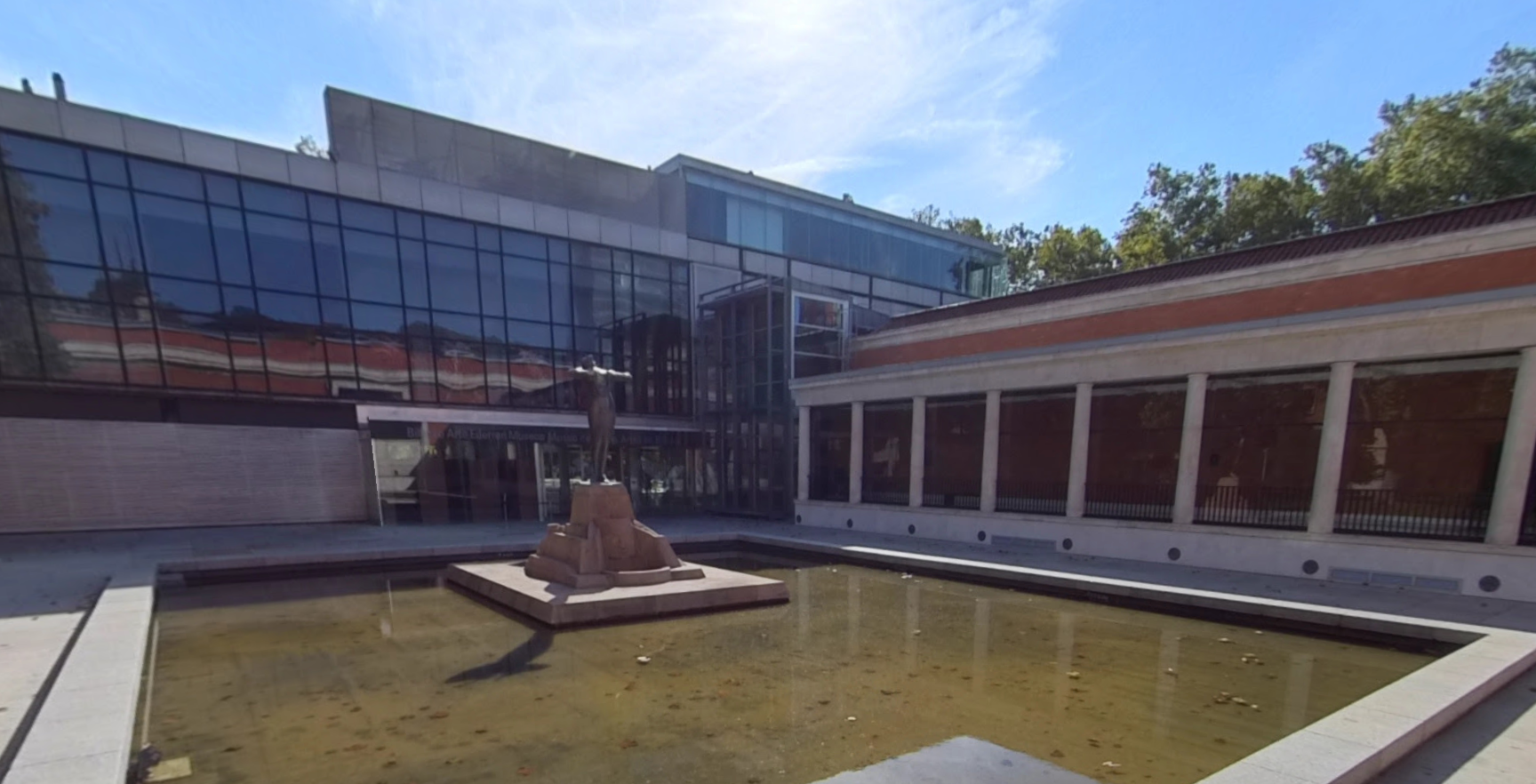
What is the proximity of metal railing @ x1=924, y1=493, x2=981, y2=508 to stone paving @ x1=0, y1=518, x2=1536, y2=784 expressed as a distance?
1358mm

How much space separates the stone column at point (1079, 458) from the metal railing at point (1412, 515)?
14.9 ft

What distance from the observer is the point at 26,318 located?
15.7 metres

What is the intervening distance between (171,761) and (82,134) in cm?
2017

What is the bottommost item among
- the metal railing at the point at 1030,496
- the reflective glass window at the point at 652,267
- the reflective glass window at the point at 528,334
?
the metal railing at the point at 1030,496

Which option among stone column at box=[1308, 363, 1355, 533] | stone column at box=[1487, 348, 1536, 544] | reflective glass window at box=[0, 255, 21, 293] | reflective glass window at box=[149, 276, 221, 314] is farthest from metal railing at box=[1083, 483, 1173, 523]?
reflective glass window at box=[0, 255, 21, 293]

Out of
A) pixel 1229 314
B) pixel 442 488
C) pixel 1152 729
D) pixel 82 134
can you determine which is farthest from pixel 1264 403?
pixel 82 134

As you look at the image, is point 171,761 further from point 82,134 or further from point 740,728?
point 82,134

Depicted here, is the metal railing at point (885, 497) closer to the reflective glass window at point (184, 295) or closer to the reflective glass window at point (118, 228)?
the reflective glass window at point (184, 295)

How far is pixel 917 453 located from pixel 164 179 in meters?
23.1

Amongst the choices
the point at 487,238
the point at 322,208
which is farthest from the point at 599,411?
the point at 322,208

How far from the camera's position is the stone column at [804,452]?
21.0 meters

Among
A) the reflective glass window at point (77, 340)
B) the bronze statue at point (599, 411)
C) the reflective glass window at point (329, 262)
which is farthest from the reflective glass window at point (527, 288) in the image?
the bronze statue at point (599, 411)

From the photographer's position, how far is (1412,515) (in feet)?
36.4

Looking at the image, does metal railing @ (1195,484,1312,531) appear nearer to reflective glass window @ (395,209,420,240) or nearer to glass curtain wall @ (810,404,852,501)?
glass curtain wall @ (810,404,852,501)
